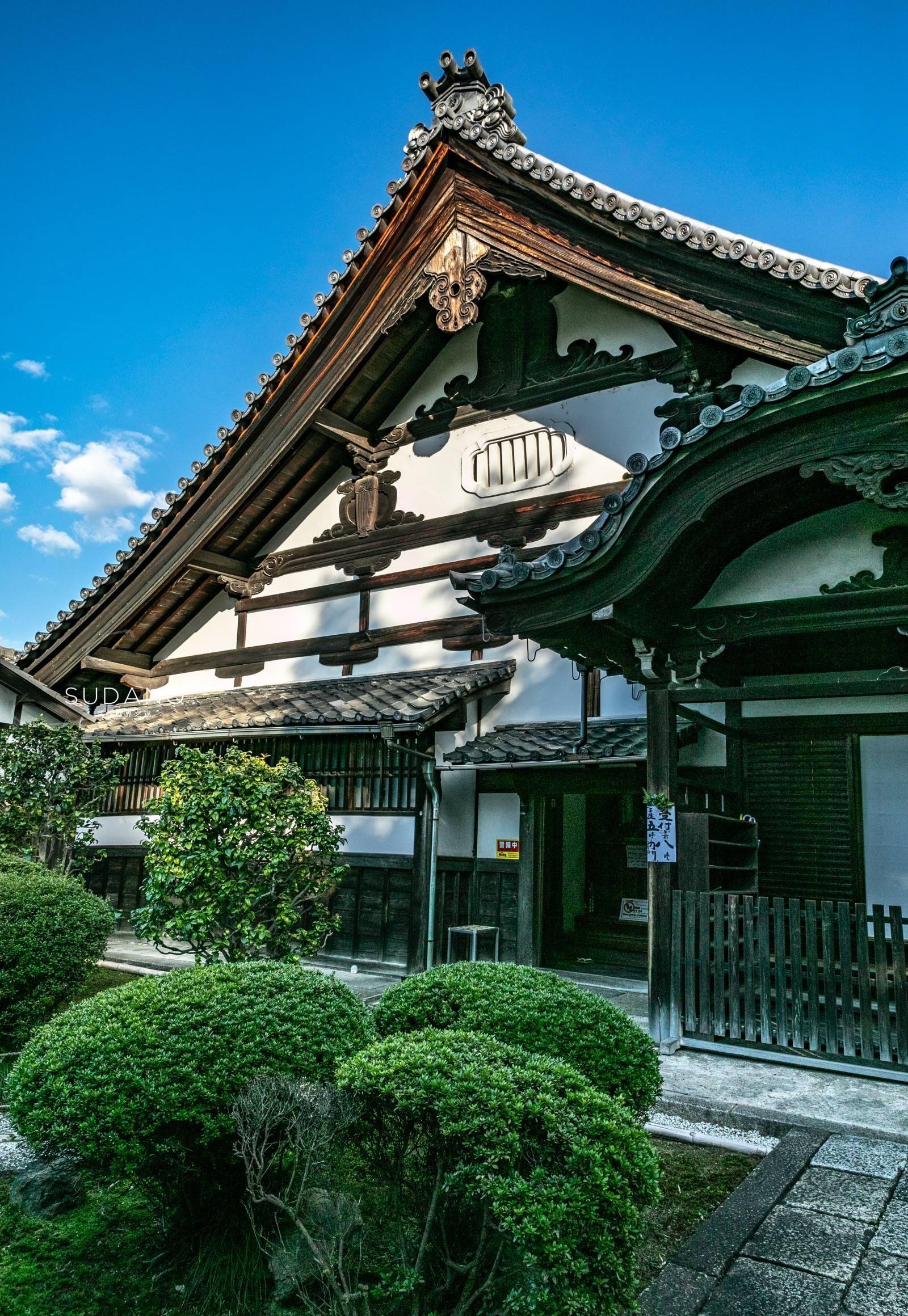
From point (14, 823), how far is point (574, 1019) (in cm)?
845

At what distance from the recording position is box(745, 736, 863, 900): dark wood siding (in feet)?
28.1

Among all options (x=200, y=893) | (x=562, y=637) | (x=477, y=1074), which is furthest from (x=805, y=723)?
(x=477, y=1074)

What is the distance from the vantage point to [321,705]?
36.0 feet

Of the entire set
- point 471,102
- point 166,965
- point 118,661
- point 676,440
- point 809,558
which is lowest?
point 166,965

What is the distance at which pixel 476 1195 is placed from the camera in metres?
2.79

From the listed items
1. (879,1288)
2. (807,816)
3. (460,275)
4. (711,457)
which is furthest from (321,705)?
(879,1288)

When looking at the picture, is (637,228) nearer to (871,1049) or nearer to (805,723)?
(805,723)

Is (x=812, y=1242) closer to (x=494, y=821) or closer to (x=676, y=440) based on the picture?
(x=676, y=440)

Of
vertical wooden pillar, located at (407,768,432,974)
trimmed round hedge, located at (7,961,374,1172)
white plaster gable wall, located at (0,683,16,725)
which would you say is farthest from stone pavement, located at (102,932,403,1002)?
trimmed round hedge, located at (7,961,374,1172)

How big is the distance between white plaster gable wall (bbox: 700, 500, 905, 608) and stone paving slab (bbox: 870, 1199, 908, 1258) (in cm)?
419

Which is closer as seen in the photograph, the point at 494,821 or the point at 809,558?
the point at 809,558

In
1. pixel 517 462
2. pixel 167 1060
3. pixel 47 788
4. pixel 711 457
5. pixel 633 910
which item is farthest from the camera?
pixel 633 910

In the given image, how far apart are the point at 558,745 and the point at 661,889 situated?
243cm

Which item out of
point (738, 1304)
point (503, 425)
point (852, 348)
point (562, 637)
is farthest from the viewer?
point (503, 425)
